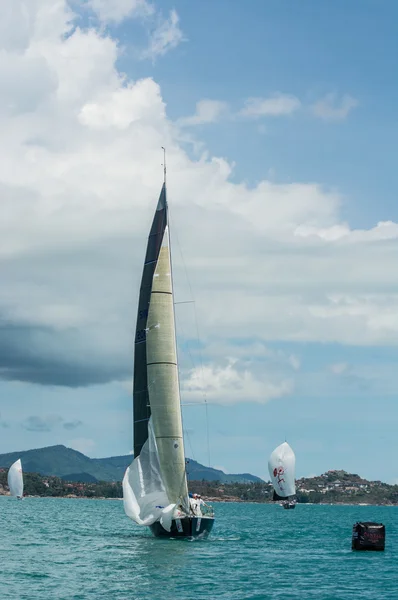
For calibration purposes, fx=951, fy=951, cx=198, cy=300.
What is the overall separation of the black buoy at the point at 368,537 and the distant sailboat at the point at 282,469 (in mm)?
52650

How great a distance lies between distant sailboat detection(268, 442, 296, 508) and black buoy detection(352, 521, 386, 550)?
52.6m

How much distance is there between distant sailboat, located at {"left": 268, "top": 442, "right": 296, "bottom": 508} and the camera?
406ft

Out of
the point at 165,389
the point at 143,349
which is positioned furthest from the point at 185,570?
the point at 143,349

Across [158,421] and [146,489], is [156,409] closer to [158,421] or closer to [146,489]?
[158,421]

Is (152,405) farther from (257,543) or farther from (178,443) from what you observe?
(257,543)

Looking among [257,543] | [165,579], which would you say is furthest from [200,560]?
[257,543]

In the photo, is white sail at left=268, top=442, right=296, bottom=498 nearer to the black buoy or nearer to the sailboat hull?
the black buoy

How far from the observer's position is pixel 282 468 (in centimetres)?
12450

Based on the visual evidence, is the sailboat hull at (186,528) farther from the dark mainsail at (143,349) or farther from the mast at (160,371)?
the dark mainsail at (143,349)

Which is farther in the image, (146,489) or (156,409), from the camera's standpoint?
(156,409)

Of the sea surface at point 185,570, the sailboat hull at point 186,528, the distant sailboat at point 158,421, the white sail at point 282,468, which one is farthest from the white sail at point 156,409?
the white sail at point 282,468

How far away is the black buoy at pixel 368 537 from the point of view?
230ft

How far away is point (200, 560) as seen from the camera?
5478cm

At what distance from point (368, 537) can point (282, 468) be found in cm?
5414
